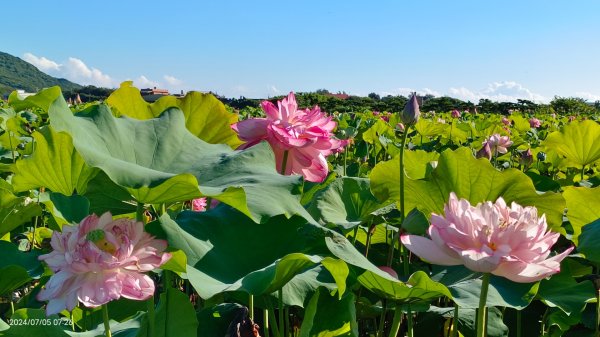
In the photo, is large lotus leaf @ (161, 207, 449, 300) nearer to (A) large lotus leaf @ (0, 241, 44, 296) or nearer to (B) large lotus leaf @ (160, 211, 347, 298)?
(B) large lotus leaf @ (160, 211, 347, 298)

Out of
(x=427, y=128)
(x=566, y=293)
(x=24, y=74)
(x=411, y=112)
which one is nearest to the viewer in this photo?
(x=566, y=293)

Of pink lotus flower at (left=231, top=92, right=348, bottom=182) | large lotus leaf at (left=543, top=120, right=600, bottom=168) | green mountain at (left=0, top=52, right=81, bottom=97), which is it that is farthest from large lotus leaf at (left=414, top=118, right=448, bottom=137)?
green mountain at (left=0, top=52, right=81, bottom=97)

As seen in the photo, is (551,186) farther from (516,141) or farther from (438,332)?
(516,141)

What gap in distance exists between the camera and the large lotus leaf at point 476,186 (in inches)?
41.6

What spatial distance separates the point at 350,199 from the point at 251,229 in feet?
1.19

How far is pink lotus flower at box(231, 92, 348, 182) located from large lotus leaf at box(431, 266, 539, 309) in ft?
1.09

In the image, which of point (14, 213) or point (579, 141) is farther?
point (579, 141)

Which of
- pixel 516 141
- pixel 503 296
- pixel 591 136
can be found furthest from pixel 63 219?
pixel 516 141

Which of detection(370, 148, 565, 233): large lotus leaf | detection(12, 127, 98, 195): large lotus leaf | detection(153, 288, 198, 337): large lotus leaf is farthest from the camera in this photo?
detection(370, 148, 565, 233): large lotus leaf

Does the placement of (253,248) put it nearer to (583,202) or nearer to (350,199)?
(350,199)

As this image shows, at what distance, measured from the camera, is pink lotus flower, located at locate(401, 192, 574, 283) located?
29.2 inches

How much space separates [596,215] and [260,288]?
75 cm

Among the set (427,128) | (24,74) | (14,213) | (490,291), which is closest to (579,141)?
(490,291)

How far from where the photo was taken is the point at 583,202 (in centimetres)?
113
